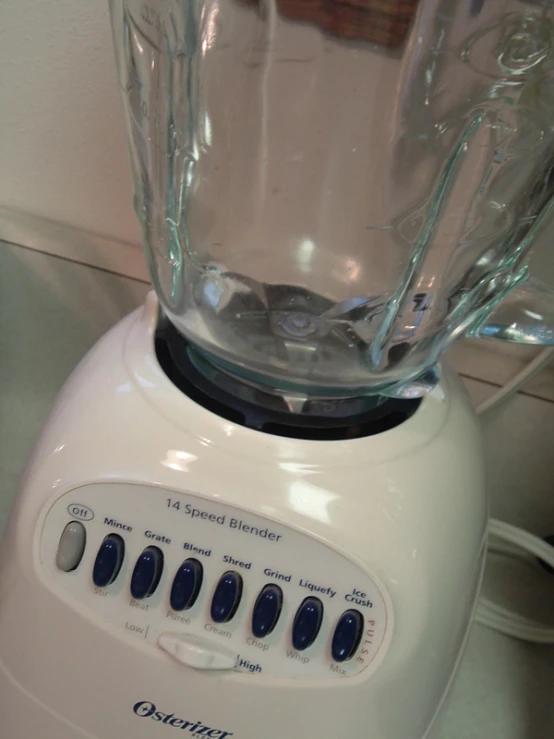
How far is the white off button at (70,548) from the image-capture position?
1.19ft

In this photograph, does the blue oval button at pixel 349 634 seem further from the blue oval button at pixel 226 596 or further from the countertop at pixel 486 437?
the countertop at pixel 486 437

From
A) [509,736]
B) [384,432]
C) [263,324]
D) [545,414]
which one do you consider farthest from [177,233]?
[509,736]

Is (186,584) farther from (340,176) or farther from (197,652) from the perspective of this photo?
(340,176)

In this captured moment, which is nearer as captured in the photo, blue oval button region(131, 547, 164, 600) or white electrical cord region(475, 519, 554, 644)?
blue oval button region(131, 547, 164, 600)

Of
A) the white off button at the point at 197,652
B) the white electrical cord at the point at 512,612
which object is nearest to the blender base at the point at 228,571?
the white off button at the point at 197,652

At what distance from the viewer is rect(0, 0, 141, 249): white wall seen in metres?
0.54

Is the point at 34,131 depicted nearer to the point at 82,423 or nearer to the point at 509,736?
the point at 82,423

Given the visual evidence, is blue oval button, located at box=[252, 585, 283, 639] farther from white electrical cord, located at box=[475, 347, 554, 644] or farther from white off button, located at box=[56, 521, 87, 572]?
white electrical cord, located at box=[475, 347, 554, 644]

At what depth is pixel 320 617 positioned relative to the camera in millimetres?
345

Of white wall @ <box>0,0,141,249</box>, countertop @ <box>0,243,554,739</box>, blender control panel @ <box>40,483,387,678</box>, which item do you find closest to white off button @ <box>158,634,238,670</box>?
blender control panel @ <box>40,483,387,678</box>

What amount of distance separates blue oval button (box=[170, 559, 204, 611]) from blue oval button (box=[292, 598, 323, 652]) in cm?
6

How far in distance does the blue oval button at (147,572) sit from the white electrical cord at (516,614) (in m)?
0.40

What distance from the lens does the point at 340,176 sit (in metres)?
0.51

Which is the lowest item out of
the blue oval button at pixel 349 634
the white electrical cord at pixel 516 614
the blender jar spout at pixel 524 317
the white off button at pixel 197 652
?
the white electrical cord at pixel 516 614
